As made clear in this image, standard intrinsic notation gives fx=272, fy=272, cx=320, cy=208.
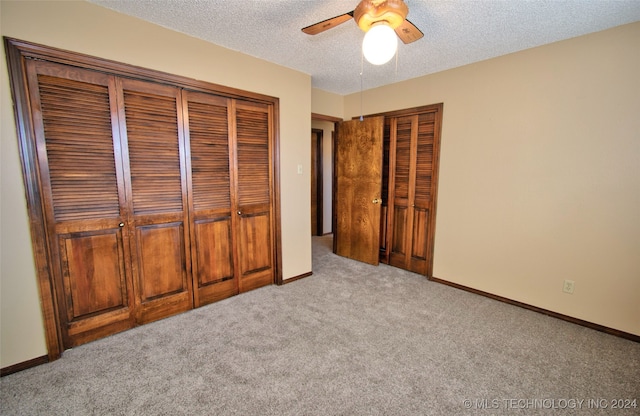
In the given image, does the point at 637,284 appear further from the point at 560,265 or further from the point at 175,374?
the point at 175,374

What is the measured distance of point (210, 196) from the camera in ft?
8.54

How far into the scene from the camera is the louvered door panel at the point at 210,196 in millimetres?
2471

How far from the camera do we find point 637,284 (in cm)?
214

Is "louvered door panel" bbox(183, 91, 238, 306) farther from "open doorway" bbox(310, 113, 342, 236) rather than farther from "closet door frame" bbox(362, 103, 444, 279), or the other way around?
"open doorway" bbox(310, 113, 342, 236)

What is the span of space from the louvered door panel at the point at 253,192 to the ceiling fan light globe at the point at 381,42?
162 cm

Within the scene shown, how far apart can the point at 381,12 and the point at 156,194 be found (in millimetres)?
2126

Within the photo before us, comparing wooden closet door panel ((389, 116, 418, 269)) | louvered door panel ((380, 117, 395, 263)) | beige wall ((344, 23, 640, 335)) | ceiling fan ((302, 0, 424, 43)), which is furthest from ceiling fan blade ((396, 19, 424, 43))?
louvered door panel ((380, 117, 395, 263))

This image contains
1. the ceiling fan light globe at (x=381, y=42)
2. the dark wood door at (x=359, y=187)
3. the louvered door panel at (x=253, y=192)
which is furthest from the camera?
the dark wood door at (x=359, y=187)

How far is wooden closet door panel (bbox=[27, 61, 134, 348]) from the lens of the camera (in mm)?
1834

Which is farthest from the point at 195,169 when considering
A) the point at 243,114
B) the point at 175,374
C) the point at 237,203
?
the point at 175,374

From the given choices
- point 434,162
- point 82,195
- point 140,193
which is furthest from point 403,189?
point 82,195

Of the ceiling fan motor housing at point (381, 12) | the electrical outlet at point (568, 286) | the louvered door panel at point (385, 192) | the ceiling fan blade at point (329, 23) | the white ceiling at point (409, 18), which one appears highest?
the white ceiling at point (409, 18)

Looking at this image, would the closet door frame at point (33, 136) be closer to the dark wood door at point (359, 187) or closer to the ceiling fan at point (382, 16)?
the ceiling fan at point (382, 16)

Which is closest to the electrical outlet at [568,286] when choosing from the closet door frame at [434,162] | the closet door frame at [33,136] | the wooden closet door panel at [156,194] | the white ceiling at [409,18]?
the closet door frame at [434,162]
